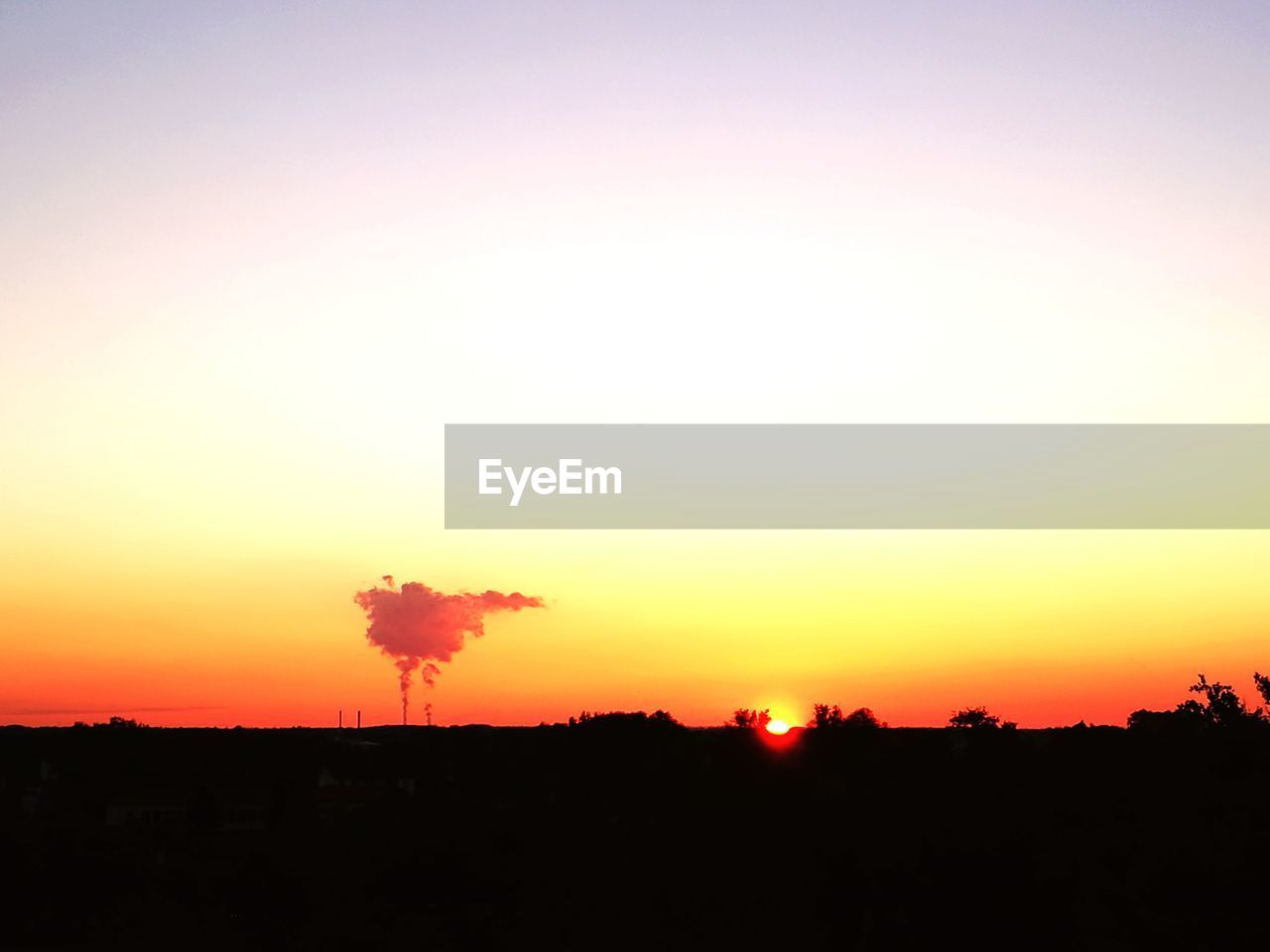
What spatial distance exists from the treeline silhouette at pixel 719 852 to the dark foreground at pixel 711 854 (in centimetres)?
10

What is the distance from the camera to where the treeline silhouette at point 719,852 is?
30734 mm

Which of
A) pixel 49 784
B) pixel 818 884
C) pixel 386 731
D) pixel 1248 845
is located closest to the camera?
pixel 1248 845

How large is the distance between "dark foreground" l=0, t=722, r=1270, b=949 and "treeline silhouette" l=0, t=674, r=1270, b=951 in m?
0.10

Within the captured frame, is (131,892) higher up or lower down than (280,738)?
lower down

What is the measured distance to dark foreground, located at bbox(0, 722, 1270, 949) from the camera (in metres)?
30.6

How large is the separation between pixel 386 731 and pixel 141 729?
1010 inches

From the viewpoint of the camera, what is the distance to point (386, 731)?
134250 millimetres

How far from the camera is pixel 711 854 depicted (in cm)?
4503

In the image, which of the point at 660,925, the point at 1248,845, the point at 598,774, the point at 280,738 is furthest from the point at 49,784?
the point at 1248,845

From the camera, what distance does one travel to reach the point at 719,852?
45281 mm

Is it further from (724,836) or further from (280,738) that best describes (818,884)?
(280,738)

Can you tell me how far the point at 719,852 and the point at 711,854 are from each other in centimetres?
37

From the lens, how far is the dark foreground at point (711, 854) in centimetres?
3056

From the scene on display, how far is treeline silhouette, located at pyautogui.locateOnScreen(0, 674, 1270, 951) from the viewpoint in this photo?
3073cm
